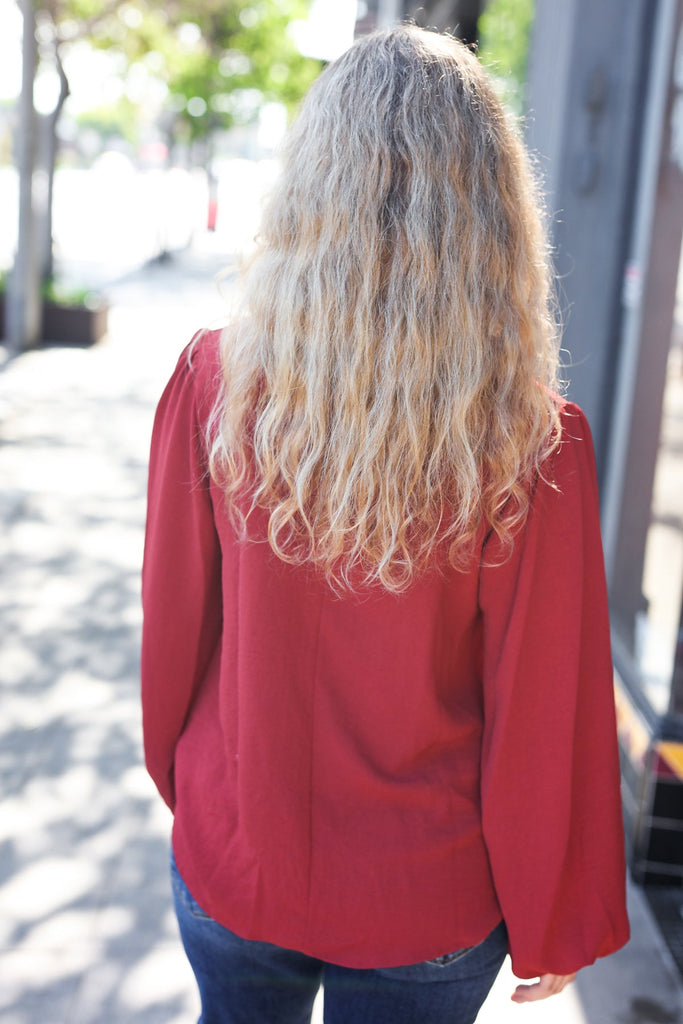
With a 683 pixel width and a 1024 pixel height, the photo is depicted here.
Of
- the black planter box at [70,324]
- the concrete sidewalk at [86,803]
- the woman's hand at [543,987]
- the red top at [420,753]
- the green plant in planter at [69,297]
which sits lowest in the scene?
the concrete sidewalk at [86,803]

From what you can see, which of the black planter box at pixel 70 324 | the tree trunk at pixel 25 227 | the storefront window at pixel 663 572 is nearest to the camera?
the storefront window at pixel 663 572

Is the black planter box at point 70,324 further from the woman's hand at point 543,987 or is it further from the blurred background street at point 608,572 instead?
the woman's hand at point 543,987

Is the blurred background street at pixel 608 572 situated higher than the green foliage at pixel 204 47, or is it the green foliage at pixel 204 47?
the green foliage at pixel 204 47

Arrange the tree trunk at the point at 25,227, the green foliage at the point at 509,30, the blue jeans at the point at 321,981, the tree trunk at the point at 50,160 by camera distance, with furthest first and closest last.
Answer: the tree trunk at the point at 50,160
the tree trunk at the point at 25,227
the green foliage at the point at 509,30
the blue jeans at the point at 321,981

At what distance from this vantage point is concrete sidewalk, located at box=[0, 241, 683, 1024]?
8.93 ft

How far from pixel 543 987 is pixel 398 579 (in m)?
0.63


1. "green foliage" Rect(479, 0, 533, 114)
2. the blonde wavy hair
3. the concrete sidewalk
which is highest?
"green foliage" Rect(479, 0, 533, 114)

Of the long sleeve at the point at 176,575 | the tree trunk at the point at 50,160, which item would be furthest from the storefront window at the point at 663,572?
the tree trunk at the point at 50,160

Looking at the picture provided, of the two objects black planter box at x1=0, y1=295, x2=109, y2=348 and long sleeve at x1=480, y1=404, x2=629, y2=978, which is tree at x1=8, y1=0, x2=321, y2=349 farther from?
long sleeve at x1=480, y1=404, x2=629, y2=978

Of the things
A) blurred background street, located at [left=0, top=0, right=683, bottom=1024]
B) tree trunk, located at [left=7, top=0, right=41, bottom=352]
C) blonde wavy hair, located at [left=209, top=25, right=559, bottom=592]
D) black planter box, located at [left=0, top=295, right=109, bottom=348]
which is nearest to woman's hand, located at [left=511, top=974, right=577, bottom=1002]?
blonde wavy hair, located at [left=209, top=25, right=559, bottom=592]

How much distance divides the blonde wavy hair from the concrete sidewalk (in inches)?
73.4

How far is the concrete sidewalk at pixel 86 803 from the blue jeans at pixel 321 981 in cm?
126

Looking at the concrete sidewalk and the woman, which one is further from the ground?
the woman

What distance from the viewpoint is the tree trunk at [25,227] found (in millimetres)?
10492
